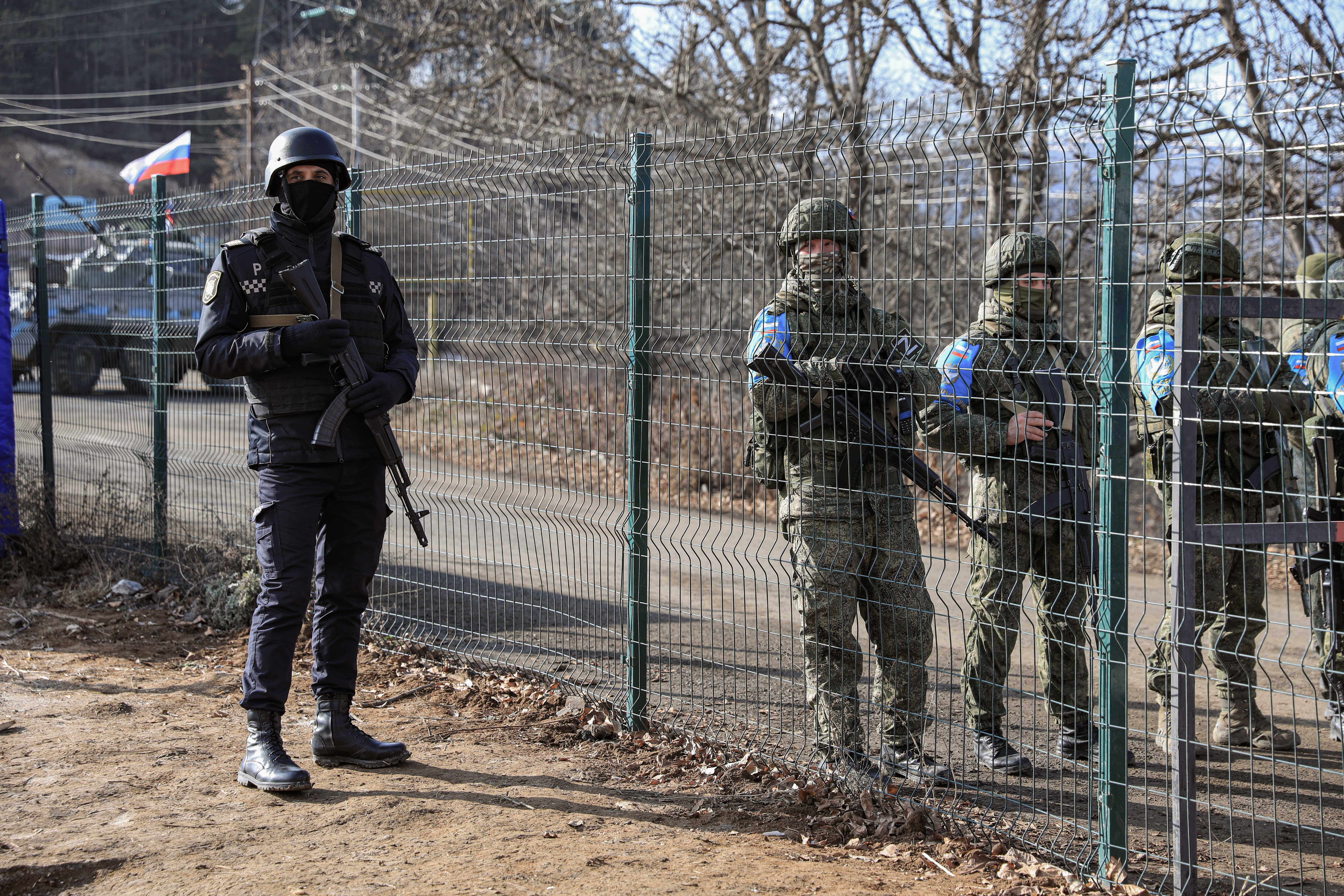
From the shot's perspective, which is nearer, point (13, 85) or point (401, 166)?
point (401, 166)

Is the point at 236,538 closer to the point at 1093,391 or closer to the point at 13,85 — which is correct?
the point at 1093,391

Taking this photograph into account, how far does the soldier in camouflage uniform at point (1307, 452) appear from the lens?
13.5ft

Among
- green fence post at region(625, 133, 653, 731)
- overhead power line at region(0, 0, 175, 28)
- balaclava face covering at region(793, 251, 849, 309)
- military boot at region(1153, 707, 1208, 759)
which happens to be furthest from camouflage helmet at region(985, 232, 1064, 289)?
overhead power line at region(0, 0, 175, 28)

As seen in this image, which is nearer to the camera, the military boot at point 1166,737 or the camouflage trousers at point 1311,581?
the military boot at point 1166,737

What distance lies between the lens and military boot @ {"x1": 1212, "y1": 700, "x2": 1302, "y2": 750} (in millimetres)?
4480

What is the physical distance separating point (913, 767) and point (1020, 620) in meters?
0.71

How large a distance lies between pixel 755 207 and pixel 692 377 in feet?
2.27

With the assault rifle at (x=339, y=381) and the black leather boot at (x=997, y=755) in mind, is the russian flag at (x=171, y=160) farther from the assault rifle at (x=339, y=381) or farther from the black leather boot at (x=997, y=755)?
the black leather boot at (x=997, y=755)

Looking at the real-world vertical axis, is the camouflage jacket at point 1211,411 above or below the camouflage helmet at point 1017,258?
below

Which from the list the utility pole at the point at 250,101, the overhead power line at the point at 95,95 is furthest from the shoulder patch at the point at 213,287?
the overhead power line at the point at 95,95

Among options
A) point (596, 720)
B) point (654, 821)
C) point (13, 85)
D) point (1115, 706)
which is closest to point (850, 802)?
point (654, 821)

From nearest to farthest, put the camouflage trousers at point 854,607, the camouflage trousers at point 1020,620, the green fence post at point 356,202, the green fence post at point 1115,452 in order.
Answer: the green fence post at point 1115,452, the camouflage trousers at point 854,607, the camouflage trousers at point 1020,620, the green fence post at point 356,202

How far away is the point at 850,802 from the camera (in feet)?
12.6

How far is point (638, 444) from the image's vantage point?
4.56 metres
